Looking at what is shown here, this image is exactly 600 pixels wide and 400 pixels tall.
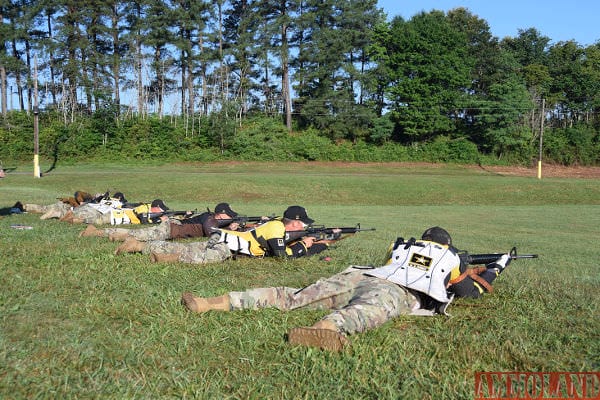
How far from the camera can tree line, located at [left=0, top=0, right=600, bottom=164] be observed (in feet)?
208

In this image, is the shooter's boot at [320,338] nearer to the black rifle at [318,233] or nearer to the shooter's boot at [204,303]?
the shooter's boot at [204,303]

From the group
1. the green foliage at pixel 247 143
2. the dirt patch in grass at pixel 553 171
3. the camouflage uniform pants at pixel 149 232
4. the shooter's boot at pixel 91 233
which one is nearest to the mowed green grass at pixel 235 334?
the shooter's boot at pixel 91 233

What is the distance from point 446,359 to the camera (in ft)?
14.9

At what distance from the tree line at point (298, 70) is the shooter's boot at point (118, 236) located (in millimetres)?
49771

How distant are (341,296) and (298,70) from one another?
208ft

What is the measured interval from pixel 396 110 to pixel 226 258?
199 ft

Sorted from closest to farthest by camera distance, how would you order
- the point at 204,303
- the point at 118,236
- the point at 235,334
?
the point at 235,334, the point at 204,303, the point at 118,236

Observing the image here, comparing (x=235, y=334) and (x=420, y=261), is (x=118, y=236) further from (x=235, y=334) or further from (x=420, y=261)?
(x=420, y=261)

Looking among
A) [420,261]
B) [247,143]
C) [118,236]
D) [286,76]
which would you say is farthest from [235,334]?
[286,76]

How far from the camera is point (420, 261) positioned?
6.04 meters

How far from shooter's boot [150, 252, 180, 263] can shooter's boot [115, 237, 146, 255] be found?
28.7 inches

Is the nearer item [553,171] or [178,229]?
[178,229]

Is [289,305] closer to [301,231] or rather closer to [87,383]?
[87,383]

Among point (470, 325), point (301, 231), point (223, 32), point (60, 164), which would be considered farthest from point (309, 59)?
point (470, 325)
